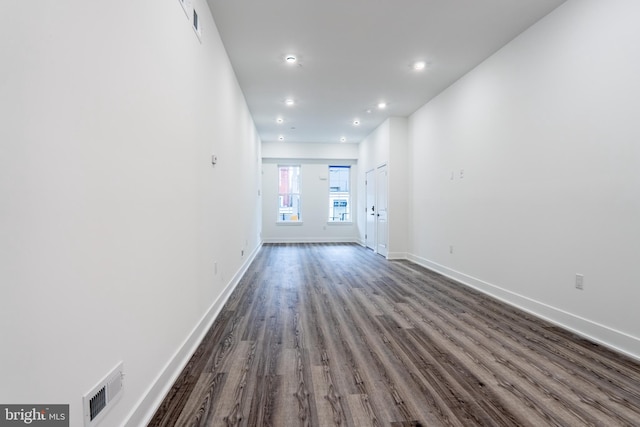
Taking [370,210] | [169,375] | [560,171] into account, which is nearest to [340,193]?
[370,210]

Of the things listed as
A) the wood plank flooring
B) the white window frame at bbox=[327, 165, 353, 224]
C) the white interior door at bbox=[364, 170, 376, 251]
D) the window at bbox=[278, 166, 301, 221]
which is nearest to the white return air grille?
the wood plank flooring

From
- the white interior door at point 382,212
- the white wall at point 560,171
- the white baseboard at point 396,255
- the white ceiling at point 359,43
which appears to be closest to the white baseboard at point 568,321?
the white wall at point 560,171

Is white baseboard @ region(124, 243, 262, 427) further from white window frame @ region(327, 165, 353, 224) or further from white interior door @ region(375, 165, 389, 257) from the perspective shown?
white window frame @ region(327, 165, 353, 224)

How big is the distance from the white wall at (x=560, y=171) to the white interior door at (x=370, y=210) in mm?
3132

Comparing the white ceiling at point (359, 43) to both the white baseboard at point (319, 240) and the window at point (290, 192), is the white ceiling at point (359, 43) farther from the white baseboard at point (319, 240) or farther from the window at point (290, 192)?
the white baseboard at point (319, 240)

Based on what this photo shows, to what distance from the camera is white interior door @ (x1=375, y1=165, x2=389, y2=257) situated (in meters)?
6.73

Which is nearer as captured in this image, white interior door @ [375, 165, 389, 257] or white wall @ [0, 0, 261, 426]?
white wall @ [0, 0, 261, 426]

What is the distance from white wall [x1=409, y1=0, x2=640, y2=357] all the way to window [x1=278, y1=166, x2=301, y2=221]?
557cm

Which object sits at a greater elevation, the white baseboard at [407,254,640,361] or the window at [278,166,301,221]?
the window at [278,166,301,221]

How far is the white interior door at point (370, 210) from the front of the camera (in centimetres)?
762

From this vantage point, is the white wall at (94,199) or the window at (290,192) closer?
the white wall at (94,199)

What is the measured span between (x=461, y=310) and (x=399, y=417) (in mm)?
1995

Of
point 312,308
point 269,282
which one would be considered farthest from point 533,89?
point 269,282

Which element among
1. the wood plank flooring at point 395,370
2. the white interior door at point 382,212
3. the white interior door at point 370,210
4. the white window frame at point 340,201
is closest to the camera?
the wood plank flooring at point 395,370
